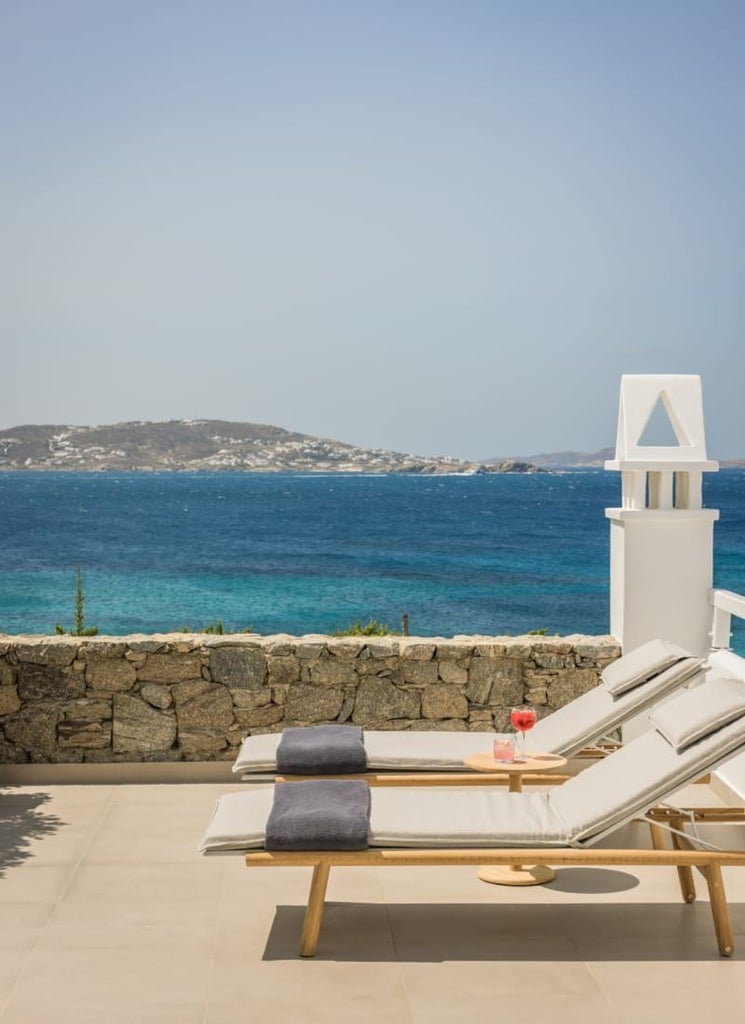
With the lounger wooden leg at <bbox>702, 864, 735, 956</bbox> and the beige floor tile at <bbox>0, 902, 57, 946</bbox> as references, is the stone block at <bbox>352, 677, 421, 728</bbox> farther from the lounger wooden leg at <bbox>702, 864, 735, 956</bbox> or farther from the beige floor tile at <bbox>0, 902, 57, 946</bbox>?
the lounger wooden leg at <bbox>702, 864, 735, 956</bbox>

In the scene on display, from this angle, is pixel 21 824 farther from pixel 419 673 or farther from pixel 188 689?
pixel 419 673

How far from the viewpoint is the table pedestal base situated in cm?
518

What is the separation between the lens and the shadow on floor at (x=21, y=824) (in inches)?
220

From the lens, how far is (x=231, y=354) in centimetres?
6631

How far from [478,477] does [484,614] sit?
6316 cm

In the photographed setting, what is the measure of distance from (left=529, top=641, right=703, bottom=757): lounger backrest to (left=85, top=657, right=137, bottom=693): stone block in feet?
8.25

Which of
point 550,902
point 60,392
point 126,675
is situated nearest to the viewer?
point 550,902

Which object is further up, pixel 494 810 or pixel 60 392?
pixel 60 392

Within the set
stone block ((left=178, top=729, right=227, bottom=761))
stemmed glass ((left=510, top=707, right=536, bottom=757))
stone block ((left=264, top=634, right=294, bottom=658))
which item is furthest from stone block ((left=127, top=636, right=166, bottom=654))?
stemmed glass ((left=510, top=707, right=536, bottom=757))

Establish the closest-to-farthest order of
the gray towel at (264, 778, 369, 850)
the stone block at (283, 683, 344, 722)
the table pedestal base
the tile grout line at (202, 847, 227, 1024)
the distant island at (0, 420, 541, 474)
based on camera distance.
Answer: the tile grout line at (202, 847, 227, 1024) → the gray towel at (264, 778, 369, 850) → the table pedestal base → the stone block at (283, 683, 344, 722) → the distant island at (0, 420, 541, 474)

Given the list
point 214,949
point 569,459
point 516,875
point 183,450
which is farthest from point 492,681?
point 569,459

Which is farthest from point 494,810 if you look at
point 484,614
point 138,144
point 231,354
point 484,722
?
point 231,354

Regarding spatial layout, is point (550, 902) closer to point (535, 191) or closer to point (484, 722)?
point (484, 722)

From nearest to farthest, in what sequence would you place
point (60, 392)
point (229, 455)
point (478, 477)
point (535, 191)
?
point (535, 191), point (60, 392), point (229, 455), point (478, 477)
